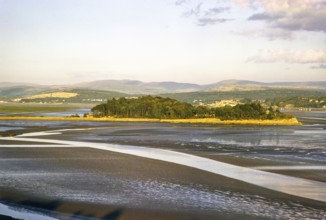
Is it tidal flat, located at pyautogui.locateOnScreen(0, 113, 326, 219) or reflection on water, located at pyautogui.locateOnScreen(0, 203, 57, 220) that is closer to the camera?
reflection on water, located at pyautogui.locateOnScreen(0, 203, 57, 220)

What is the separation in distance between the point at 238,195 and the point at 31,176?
1149 cm

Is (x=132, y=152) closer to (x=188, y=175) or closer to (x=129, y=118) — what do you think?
(x=188, y=175)

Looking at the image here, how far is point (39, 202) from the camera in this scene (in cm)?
1930

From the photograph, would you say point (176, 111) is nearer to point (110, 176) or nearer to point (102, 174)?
point (102, 174)

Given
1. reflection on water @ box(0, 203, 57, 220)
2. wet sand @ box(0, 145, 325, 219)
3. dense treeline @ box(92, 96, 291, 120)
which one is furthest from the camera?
dense treeline @ box(92, 96, 291, 120)

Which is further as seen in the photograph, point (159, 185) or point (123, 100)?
point (123, 100)

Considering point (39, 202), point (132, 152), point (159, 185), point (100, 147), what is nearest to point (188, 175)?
point (159, 185)

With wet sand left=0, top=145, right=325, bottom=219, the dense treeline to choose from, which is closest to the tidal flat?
wet sand left=0, top=145, right=325, bottom=219

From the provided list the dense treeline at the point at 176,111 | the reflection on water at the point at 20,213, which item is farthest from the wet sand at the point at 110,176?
the dense treeline at the point at 176,111

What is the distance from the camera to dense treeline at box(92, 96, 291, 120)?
107875mm

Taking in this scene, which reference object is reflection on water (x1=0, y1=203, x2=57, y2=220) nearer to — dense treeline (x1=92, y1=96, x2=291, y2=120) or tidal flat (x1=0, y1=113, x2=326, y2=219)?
tidal flat (x1=0, y1=113, x2=326, y2=219)

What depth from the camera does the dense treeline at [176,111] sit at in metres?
108

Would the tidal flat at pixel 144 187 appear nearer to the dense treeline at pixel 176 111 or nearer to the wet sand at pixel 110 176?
the wet sand at pixel 110 176

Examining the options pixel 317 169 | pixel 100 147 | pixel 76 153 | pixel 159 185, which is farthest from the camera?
pixel 100 147
